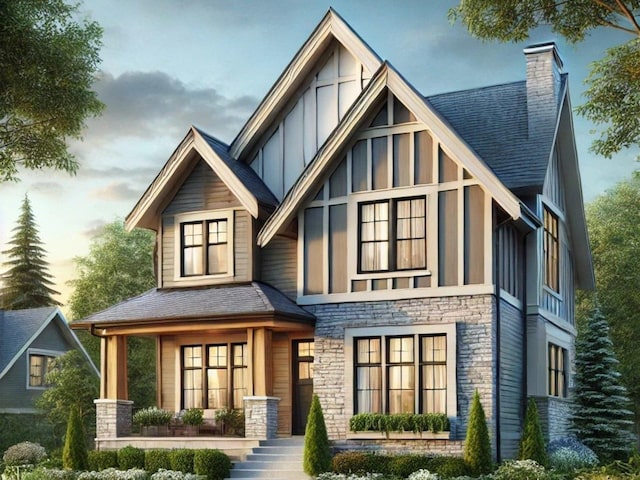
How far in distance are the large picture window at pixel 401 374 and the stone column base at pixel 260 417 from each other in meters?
1.86

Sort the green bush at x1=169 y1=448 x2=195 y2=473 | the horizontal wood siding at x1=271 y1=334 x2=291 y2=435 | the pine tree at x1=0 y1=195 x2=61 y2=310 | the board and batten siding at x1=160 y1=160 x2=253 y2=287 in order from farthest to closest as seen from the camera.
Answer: the pine tree at x1=0 y1=195 x2=61 y2=310 < the board and batten siding at x1=160 y1=160 x2=253 y2=287 < the horizontal wood siding at x1=271 y1=334 x2=291 y2=435 < the green bush at x1=169 y1=448 x2=195 y2=473

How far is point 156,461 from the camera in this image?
21250 millimetres

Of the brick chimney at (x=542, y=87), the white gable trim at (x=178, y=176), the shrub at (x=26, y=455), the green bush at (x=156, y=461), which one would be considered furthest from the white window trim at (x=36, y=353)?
the brick chimney at (x=542, y=87)

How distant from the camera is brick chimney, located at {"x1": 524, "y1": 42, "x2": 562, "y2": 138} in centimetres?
2439

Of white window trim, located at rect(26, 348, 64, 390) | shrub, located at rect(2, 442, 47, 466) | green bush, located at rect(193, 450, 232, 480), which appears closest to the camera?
green bush, located at rect(193, 450, 232, 480)

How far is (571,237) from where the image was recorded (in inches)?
1101

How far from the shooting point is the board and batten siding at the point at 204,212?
23578 millimetres

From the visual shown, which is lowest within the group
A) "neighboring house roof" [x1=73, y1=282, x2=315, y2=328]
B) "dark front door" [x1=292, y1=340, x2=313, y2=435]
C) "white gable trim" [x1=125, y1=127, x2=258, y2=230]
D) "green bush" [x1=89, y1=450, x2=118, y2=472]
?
"green bush" [x1=89, y1=450, x2=118, y2=472]

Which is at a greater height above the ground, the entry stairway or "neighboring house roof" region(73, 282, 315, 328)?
"neighboring house roof" region(73, 282, 315, 328)

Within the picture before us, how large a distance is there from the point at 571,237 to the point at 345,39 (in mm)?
8939

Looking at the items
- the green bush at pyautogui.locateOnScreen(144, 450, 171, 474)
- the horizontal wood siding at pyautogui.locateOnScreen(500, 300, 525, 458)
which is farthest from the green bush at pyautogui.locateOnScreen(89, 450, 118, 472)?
the horizontal wood siding at pyautogui.locateOnScreen(500, 300, 525, 458)

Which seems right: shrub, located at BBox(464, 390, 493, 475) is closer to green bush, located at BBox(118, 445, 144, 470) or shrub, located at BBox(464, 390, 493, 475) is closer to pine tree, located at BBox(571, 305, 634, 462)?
pine tree, located at BBox(571, 305, 634, 462)

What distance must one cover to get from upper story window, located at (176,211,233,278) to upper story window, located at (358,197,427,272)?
11.5ft

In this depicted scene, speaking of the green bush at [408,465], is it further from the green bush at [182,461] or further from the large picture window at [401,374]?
the green bush at [182,461]
